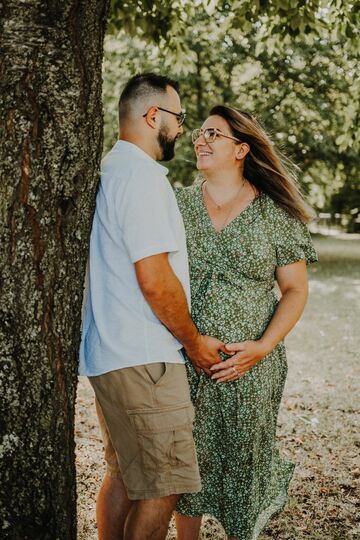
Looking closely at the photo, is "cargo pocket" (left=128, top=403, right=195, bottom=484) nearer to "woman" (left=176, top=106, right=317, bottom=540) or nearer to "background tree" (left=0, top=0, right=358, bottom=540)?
"background tree" (left=0, top=0, right=358, bottom=540)

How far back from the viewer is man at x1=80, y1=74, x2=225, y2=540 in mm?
2479

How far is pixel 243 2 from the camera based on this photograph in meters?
6.13

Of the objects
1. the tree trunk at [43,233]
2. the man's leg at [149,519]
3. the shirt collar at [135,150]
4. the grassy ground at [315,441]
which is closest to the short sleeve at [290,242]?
the shirt collar at [135,150]

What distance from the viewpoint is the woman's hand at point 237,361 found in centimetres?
307

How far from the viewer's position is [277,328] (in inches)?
126

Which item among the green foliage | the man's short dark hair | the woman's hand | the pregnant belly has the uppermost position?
the green foliage

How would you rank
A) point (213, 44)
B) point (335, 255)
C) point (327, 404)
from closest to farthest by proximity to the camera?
point (327, 404) → point (213, 44) → point (335, 255)

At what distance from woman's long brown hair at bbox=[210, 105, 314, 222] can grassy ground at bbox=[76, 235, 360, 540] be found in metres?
2.11

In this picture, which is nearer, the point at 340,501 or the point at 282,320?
the point at 282,320

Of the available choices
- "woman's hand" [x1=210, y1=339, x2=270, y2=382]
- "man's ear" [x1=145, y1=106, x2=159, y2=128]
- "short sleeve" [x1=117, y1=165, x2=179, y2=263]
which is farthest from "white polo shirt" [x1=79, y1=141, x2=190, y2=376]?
"woman's hand" [x1=210, y1=339, x2=270, y2=382]

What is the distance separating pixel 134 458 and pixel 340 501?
234cm

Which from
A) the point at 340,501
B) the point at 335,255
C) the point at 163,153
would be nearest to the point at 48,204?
the point at 163,153

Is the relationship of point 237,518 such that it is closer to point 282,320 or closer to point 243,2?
point 282,320

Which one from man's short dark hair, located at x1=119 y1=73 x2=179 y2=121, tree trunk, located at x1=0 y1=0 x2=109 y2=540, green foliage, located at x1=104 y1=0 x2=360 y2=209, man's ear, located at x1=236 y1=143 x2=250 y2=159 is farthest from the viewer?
green foliage, located at x1=104 y1=0 x2=360 y2=209
